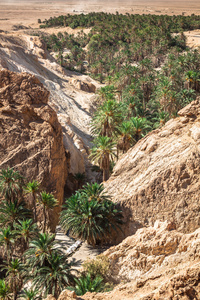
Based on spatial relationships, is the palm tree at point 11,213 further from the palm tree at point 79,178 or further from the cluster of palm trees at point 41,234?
the palm tree at point 79,178

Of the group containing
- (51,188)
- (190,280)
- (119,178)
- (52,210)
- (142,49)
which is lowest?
(52,210)

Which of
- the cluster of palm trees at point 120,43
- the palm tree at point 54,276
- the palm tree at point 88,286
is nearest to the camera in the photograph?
the palm tree at point 88,286

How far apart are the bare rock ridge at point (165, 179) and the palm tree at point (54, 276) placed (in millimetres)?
6831

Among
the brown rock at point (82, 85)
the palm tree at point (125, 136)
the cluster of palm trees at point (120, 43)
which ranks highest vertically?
Result: the cluster of palm trees at point (120, 43)

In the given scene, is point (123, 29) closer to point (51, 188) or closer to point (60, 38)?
point (60, 38)

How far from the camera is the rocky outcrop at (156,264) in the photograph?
10078 millimetres

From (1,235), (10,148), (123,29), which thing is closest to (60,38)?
(123,29)

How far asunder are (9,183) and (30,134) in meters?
7.24

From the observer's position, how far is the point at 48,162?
35.4m

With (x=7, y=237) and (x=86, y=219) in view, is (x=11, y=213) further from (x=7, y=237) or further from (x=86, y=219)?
(x=86, y=219)

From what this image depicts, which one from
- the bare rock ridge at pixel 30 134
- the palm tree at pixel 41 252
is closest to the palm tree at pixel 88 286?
the palm tree at pixel 41 252

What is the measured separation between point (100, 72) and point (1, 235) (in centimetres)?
8901

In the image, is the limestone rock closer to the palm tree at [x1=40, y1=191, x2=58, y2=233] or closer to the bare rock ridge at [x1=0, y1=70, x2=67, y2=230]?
the palm tree at [x1=40, y1=191, x2=58, y2=233]

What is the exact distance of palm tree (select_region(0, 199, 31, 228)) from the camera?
30.7 m
